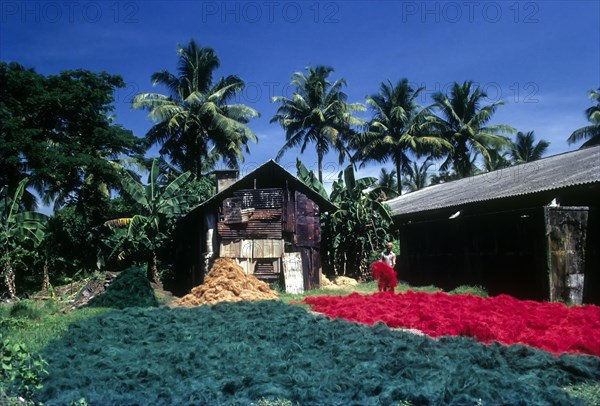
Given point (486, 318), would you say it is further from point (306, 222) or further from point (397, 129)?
point (397, 129)

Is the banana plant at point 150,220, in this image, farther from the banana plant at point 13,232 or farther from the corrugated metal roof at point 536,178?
the corrugated metal roof at point 536,178

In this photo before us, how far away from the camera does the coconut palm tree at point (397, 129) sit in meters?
34.2

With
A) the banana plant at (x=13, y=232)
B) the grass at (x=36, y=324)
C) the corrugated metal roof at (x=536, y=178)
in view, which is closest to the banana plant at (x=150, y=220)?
the banana plant at (x=13, y=232)

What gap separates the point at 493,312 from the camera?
876 centimetres

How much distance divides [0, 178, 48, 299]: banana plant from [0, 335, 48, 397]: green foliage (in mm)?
13500

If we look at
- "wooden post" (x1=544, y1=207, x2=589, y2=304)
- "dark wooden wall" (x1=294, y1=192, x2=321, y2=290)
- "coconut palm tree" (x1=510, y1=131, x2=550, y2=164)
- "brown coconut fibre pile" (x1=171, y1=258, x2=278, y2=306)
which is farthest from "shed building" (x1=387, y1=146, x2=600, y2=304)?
"coconut palm tree" (x1=510, y1=131, x2=550, y2=164)

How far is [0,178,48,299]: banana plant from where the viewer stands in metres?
16.9

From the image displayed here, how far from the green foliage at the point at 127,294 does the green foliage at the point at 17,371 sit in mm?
8095

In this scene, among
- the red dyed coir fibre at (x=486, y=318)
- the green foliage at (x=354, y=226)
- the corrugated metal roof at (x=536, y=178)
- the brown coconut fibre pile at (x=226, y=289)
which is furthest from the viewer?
the green foliage at (x=354, y=226)

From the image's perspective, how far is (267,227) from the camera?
17.2 meters

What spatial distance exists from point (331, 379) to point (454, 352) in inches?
69.3

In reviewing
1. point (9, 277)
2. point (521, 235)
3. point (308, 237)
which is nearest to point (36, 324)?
point (9, 277)

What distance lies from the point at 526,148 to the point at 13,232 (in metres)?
35.2

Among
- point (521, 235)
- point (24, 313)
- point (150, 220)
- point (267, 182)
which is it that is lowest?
point (24, 313)
